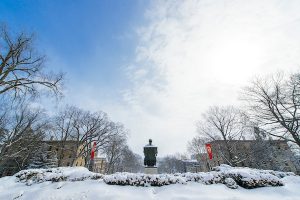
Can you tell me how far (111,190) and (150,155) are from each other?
6318 millimetres

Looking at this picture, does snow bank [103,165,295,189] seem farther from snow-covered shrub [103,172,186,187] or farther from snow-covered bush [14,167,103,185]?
snow-covered bush [14,167,103,185]

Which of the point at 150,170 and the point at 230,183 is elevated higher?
the point at 150,170

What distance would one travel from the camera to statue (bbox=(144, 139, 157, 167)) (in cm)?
1307

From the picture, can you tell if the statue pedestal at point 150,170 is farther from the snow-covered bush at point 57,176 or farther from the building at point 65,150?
the building at point 65,150

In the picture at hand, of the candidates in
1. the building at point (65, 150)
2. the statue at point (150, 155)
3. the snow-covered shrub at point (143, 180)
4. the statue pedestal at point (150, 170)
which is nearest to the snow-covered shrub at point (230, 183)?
the snow-covered shrub at point (143, 180)

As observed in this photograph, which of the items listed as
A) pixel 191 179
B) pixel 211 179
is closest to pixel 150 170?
pixel 191 179

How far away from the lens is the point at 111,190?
286 inches

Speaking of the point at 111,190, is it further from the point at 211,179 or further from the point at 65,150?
the point at 65,150

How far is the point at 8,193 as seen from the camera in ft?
24.3

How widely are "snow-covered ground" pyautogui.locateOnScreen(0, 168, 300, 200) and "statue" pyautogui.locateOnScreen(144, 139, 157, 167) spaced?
15.7 ft

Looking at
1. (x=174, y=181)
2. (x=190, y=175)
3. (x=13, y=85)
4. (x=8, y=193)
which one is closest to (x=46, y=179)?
(x=8, y=193)

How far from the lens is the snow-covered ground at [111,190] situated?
662cm

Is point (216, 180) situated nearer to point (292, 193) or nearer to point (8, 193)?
point (292, 193)

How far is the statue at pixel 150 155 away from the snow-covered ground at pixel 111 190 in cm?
479
